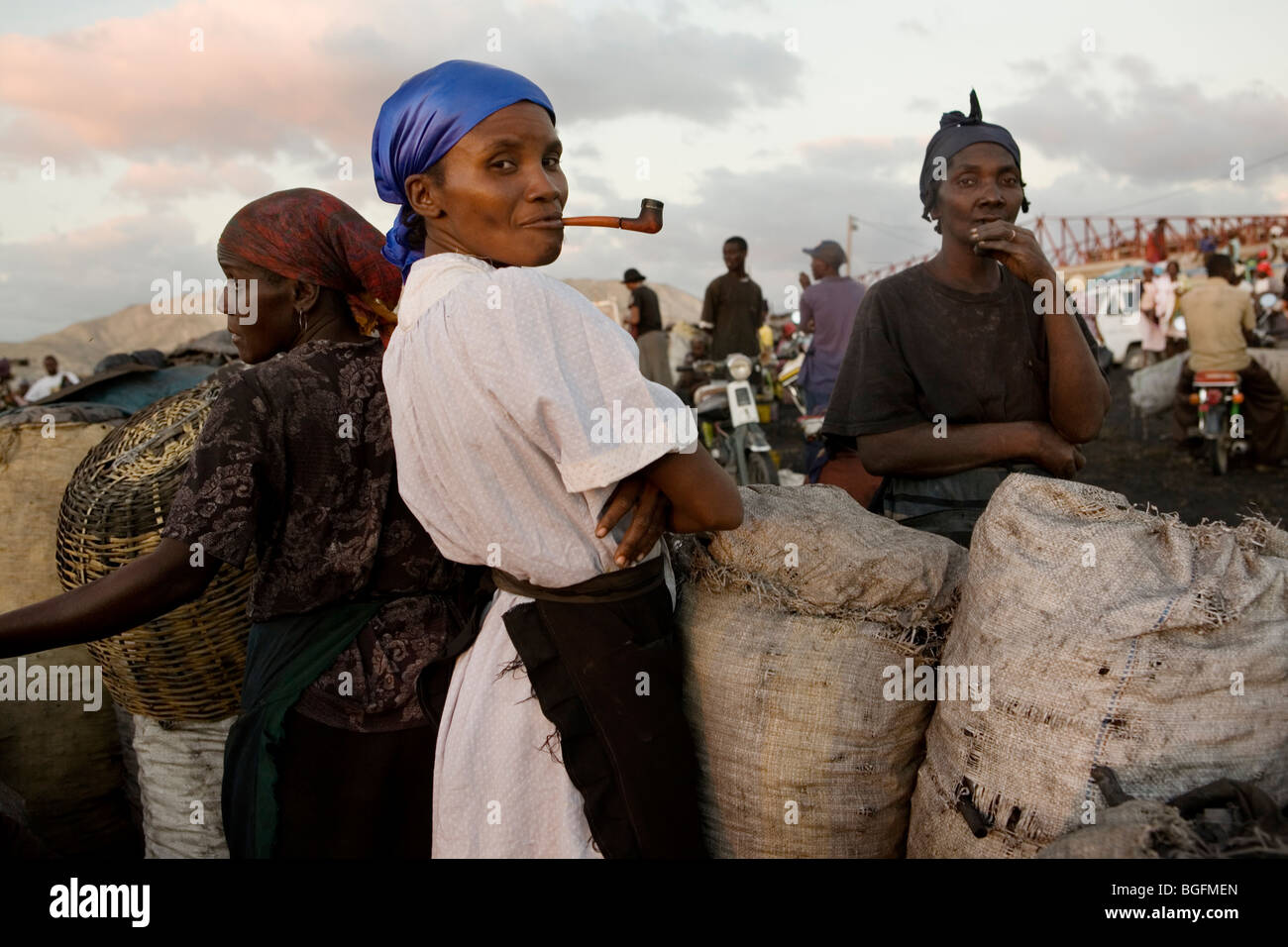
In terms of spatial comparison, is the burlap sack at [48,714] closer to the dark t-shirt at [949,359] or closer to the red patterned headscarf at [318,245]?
the red patterned headscarf at [318,245]

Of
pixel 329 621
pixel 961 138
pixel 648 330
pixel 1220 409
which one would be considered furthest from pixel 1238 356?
pixel 329 621

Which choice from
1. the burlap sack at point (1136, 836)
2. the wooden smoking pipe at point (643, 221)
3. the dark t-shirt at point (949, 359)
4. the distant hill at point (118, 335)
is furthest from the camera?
the distant hill at point (118, 335)

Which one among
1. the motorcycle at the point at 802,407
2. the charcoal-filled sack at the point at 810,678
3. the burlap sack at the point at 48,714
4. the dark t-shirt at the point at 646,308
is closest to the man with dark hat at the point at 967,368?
the charcoal-filled sack at the point at 810,678

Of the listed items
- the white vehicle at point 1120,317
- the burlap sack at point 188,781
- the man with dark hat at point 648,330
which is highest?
the white vehicle at point 1120,317

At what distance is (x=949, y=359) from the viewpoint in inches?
84.4

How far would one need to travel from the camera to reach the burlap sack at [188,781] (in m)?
2.26

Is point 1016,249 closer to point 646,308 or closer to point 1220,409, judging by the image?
point 646,308

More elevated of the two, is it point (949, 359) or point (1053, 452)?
point (949, 359)

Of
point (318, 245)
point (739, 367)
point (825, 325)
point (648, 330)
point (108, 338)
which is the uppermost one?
point (108, 338)

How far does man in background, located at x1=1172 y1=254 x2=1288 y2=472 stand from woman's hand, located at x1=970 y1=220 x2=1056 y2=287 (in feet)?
25.7

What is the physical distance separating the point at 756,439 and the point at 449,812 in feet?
21.5

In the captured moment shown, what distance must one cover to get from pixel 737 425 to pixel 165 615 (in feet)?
19.1

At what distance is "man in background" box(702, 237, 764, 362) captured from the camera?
29.6 feet

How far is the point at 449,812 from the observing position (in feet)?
4.71
